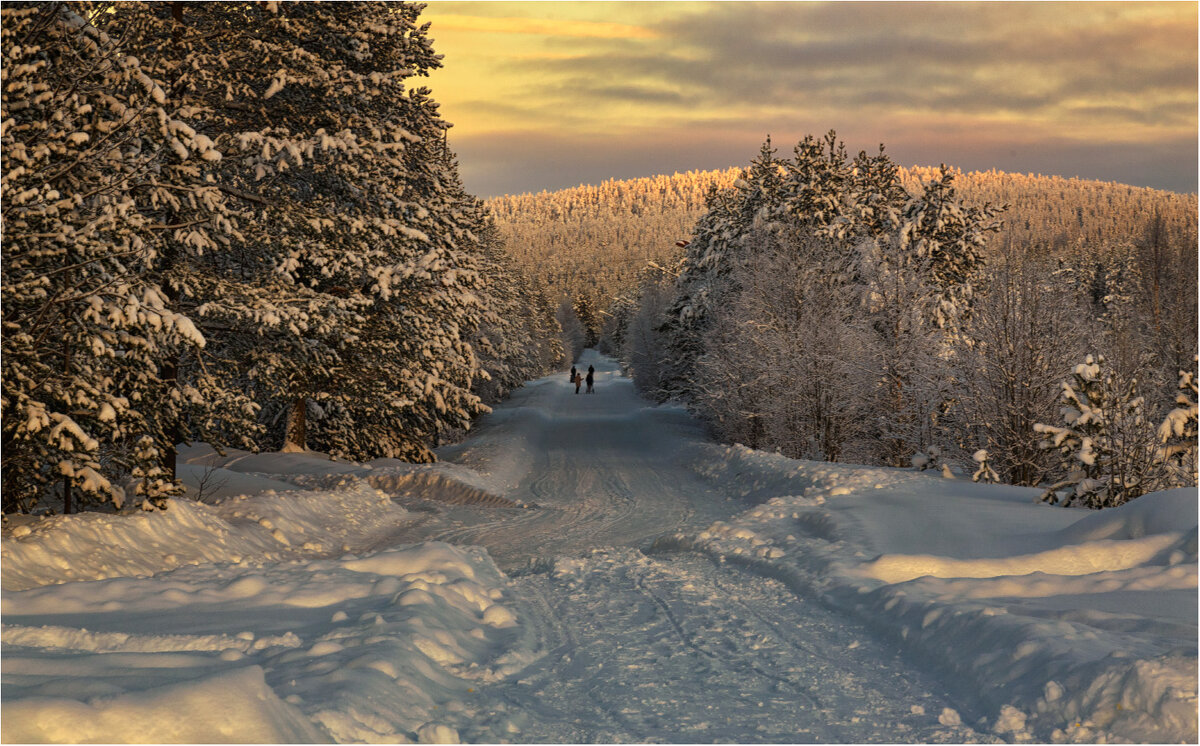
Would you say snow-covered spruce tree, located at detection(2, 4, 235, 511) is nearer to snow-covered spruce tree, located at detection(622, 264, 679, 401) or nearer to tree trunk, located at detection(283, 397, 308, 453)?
tree trunk, located at detection(283, 397, 308, 453)

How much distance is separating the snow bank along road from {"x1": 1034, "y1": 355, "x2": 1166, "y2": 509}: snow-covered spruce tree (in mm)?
1267

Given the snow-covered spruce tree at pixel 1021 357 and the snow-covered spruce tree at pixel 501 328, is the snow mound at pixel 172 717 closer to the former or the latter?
the snow-covered spruce tree at pixel 1021 357

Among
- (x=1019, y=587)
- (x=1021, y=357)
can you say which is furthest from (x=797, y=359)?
(x=1019, y=587)

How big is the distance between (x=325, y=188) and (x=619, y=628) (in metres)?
12.0

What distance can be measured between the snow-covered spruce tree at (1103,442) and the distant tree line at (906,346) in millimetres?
37

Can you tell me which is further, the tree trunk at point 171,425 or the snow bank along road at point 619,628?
the tree trunk at point 171,425

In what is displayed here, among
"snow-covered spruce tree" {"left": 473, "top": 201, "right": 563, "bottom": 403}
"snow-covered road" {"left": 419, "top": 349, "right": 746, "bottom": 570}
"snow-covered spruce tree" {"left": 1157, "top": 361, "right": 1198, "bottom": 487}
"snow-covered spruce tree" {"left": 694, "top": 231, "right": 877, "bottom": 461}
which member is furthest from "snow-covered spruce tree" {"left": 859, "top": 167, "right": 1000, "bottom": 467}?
"snow-covered spruce tree" {"left": 473, "top": 201, "right": 563, "bottom": 403}

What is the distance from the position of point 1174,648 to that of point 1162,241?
7014 centimetres

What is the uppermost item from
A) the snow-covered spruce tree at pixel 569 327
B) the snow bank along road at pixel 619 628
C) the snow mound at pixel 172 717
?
the snow mound at pixel 172 717

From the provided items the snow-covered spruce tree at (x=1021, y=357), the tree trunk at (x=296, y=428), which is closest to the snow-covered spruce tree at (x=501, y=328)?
the tree trunk at (x=296, y=428)

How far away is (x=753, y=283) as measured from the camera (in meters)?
29.7

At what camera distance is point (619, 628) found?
7.88m

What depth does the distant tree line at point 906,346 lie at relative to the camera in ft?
47.3

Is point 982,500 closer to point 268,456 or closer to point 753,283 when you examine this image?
point 268,456
